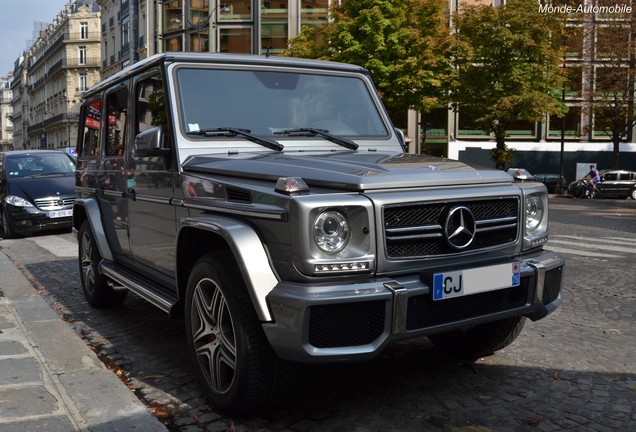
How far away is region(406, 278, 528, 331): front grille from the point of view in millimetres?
3227

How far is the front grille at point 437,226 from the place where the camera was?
324 centimetres

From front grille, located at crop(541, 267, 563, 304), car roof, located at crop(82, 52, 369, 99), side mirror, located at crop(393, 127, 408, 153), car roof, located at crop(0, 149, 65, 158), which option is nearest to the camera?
front grille, located at crop(541, 267, 563, 304)

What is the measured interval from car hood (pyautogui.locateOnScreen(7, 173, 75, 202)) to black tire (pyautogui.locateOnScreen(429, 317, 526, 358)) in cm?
1029

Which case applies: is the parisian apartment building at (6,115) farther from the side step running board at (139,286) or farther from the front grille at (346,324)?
the front grille at (346,324)

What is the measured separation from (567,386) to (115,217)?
3.53 m

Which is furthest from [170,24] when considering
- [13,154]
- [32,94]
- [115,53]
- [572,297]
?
[32,94]

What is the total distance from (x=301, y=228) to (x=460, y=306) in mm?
939

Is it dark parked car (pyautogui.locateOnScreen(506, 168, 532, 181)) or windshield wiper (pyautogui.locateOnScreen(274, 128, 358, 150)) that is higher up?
windshield wiper (pyautogui.locateOnScreen(274, 128, 358, 150))

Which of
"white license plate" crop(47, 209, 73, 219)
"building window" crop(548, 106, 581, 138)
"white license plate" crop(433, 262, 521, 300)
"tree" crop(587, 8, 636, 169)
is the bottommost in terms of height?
"white license plate" crop(47, 209, 73, 219)

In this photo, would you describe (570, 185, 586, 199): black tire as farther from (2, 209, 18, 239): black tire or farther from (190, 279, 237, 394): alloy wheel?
(190, 279, 237, 394): alloy wheel

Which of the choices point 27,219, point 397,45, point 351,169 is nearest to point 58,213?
point 27,219

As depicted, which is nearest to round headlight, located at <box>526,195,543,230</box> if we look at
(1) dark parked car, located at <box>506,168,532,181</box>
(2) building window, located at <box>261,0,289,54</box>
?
(1) dark parked car, located at <box>506,168,532,181</box>

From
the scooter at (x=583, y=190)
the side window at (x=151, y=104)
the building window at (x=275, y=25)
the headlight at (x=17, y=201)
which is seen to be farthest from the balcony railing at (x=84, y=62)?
the side window at (x=151, y=104)

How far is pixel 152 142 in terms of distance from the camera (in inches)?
166
